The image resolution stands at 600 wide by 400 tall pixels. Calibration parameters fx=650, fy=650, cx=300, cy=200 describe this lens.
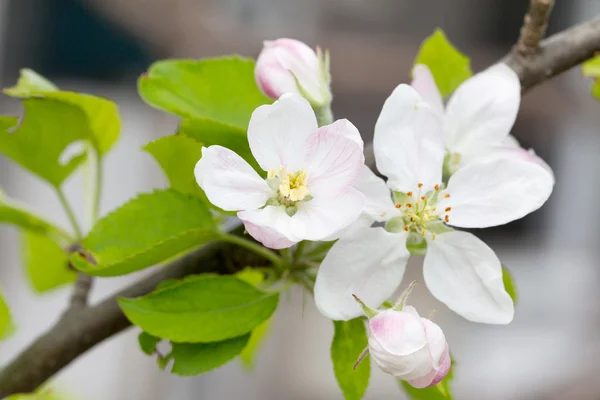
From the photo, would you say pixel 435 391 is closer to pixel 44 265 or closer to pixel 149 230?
pixel 149 230

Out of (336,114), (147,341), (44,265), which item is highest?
(147,341)

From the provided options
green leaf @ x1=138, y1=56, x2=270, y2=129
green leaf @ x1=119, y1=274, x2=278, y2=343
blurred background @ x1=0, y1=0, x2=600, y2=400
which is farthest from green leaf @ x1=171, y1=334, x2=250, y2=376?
blurred background @ x1=0, y1=0, x2=600, y2=400

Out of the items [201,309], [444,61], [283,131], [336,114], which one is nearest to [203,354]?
[201,309]

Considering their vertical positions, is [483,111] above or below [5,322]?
above

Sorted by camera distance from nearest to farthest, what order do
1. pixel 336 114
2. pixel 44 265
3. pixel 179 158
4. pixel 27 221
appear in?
pixel 179 158
pixel 27 221
pixel 44 265
pixel 336 114

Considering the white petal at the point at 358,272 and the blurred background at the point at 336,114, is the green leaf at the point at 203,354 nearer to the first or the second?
the white petal at the point at 358,272

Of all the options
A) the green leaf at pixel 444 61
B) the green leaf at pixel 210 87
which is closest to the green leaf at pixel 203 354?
the green leaf at pixel 210 87
